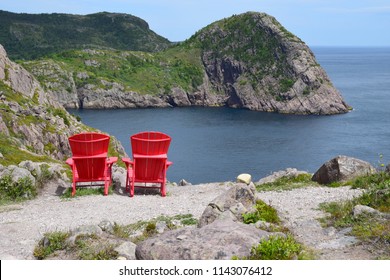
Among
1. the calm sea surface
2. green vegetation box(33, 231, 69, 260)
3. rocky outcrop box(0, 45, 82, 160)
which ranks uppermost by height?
green vegetation box(33, 231, 69, 260)

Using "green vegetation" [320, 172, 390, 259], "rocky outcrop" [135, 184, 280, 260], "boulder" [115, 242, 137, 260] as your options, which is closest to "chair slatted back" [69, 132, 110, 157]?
"green vegetation" [320, 172, 390, 259]

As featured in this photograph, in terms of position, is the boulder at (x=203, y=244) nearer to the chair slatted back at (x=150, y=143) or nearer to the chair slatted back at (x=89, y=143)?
the chair slatted back at (x=150, y=143)

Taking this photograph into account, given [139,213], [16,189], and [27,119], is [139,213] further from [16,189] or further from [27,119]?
[27,119]

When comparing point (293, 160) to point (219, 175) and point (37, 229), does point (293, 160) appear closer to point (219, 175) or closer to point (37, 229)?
point (219, 175)

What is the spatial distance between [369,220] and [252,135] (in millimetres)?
110915

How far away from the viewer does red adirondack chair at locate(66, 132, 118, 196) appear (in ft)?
58.9

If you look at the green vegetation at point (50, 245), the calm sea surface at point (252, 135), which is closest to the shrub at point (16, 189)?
the green vegetation at point (50, 245)

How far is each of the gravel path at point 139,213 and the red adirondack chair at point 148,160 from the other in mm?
726

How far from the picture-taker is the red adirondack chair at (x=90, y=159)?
17.9m

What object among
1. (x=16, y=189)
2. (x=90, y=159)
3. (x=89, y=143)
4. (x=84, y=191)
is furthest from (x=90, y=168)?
(x=16, y=189)

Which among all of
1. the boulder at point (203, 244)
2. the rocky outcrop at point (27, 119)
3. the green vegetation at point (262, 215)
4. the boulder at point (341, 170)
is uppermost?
the boulder at point (203, 244)

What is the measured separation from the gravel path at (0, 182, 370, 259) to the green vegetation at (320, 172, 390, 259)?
1.03ft

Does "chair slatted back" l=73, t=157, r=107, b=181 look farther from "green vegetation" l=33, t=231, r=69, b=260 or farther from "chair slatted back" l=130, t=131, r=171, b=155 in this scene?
"green vegetation" l=33, t=231, r=69, b=260
